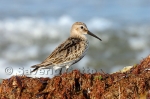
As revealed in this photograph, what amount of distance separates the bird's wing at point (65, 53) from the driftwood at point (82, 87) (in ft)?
7.48

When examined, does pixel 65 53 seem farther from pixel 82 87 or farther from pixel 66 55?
pixel 82 87

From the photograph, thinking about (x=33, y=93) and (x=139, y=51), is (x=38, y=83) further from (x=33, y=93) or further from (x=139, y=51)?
(x=139, y=51)

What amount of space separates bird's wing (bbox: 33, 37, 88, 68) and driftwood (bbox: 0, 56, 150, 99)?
228 centimetres

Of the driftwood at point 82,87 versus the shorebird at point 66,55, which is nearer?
the driftwood at point 82,87

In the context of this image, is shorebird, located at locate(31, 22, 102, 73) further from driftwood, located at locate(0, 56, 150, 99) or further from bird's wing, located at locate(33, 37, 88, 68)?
driftwood, located at locate(0, 56, 150, 99)

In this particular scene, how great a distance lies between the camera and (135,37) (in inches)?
1272

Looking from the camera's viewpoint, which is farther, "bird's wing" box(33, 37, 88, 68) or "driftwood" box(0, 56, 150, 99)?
"bird's wing" box(33, 37, 88, 68)

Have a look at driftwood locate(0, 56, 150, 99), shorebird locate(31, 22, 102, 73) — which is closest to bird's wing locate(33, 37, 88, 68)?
shorebird locate(31, 22, 102, 73)

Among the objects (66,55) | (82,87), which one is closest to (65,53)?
(66,55)

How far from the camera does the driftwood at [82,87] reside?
9297 mm

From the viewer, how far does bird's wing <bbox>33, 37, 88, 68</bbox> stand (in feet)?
39.7

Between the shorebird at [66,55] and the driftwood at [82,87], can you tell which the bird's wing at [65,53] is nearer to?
the shorebird at [66,55]

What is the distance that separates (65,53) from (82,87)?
2.85m

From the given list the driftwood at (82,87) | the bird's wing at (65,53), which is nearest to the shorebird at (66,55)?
the bird's wing at (65,53)
